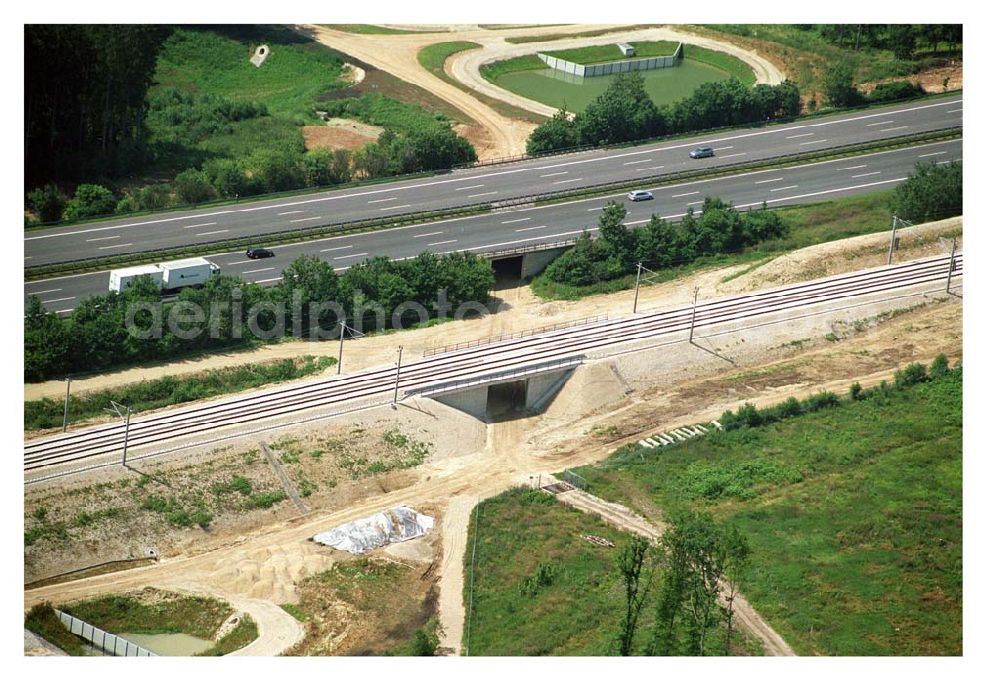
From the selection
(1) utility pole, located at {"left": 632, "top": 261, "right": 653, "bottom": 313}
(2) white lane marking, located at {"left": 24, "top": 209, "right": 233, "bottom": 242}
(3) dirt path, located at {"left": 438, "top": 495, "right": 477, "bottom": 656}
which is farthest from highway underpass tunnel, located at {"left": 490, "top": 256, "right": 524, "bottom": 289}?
(3) dirt path, located at {"left": 438, "top": 495, "right": 477, "bottom": 656}

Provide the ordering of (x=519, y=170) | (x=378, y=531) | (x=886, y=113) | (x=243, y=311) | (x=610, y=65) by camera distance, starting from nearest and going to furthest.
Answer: (x=378, y=531), (x=243, y=311), (x=519, y=170), (x=886, y=113), (x=610, y=65)

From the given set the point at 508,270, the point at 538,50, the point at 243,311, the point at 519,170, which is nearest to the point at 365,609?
the point at 243,311

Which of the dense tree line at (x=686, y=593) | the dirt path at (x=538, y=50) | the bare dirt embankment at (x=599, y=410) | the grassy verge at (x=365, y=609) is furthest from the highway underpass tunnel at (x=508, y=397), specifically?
the dirt path at (x=538, y=50)

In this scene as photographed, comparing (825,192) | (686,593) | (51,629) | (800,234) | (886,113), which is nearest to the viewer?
(686,593)

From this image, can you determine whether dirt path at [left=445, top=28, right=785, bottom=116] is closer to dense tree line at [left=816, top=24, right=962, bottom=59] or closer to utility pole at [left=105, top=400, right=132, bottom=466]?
dense tree line at [left=816, top=24, right=962, bottom=59]

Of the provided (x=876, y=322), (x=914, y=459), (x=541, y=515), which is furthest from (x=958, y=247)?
(x=541, y=515)

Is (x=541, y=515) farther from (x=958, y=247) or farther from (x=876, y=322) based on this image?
(x=958, y=247)

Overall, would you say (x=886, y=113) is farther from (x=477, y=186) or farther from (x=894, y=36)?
(x=477, y=186)
